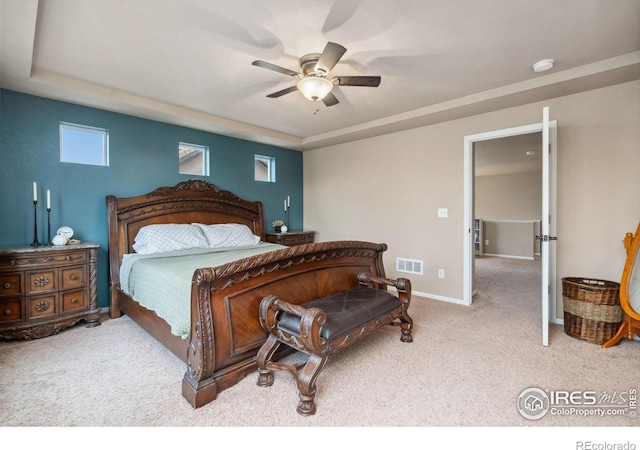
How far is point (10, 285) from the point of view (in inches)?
103

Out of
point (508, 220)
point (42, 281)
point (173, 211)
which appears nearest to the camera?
point (42, 281)

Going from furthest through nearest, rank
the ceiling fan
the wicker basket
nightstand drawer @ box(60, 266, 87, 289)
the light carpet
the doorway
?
the doorway → nightstand drawer @ box(60, 266, 87, 289) → the wicker basket → the ceiling fan → the light carpet

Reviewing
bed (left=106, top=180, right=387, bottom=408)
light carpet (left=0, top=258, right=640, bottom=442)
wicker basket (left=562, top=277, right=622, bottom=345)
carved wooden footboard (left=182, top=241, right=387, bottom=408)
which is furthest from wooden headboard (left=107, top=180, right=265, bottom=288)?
wicker basket (left=562, top=277, right=622, bottom=345)

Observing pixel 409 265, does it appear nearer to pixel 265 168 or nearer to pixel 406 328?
pixel 406 328

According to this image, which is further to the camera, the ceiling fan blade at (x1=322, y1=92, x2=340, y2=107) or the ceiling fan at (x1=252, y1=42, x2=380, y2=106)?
the ceiling fan blade at (x1=322, y1=92, x2=340, y2=107)

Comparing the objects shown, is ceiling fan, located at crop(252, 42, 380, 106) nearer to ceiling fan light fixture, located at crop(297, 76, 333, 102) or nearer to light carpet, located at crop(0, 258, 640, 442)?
ceiling fan light fixture, located at crop(297, 76, 333, 102)

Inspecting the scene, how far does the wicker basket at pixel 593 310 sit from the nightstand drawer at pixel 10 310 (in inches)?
199

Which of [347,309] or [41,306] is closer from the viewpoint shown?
[347,309]

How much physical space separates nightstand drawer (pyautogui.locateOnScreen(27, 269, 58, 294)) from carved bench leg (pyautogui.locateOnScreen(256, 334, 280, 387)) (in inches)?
89.3

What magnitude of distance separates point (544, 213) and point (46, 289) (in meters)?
4.61

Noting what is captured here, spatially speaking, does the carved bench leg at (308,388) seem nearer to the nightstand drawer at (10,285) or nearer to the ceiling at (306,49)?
the ceiling at (306,49)

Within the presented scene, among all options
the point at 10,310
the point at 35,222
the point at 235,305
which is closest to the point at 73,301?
Answer: the point at 10,310

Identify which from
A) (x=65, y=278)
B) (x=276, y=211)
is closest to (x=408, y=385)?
(x=65, y=278)

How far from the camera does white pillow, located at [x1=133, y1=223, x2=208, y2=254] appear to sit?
134 inches
